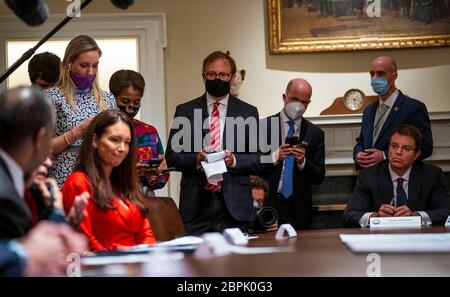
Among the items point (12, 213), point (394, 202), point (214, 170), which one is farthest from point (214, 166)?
point (12, 213)

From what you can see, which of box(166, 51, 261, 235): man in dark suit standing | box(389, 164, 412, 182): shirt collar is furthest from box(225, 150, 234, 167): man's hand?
box(389, 164, 412, 182): shirt collar

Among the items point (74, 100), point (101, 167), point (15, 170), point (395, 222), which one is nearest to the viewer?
point (15, 170)

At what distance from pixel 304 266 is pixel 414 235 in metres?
0.44

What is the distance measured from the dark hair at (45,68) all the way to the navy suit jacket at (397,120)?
2.75 feet

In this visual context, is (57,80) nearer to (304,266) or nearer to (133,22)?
(133,22)

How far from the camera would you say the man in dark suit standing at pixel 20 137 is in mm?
1500

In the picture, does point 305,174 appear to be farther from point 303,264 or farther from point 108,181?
point 108,181

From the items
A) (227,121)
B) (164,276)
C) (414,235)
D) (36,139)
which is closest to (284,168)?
(227,121)

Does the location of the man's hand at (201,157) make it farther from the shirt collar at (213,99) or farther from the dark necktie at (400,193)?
the dark necktie at (400,193)

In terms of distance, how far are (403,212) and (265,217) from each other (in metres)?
0.44

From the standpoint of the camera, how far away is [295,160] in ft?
7.31

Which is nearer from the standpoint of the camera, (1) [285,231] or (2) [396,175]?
(1) [285,231]

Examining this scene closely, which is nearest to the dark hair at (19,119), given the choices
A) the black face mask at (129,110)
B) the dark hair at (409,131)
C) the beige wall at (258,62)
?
the black face mask at (129,110)
